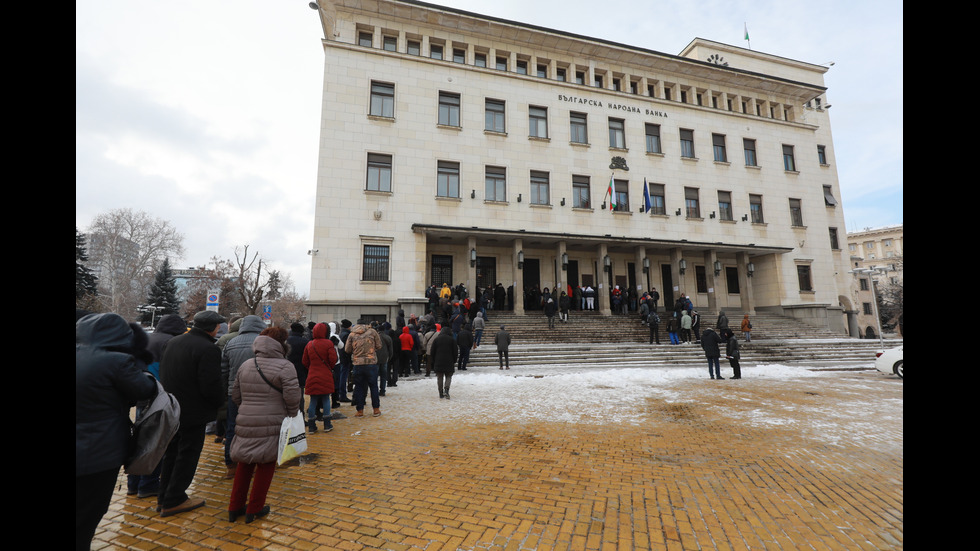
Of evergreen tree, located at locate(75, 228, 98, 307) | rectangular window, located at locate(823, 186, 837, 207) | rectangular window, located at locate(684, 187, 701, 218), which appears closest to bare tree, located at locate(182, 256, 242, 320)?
evergreen tree, located at locate(75, 228, 98, 307)

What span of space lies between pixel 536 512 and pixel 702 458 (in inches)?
113

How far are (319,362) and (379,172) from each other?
1589cm

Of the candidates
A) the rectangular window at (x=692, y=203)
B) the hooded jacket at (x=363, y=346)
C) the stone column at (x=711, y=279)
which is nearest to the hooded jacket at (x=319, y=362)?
the hooded jacket at (x=363, y=346)

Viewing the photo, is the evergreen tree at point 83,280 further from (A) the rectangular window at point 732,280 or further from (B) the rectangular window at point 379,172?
(A) the rectangular window at point 732,280

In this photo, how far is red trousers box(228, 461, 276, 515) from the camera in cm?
360

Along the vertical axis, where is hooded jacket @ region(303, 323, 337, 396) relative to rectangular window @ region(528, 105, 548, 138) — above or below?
below

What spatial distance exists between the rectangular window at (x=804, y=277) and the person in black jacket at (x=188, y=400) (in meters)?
33.5

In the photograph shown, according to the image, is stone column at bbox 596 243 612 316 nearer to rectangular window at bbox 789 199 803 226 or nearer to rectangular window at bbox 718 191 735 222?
rectangular window at bbox 718 191 735 222

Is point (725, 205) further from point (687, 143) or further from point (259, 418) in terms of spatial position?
point (259, 418)

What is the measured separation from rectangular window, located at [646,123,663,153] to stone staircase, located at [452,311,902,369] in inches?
465

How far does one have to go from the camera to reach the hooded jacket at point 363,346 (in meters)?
7.63

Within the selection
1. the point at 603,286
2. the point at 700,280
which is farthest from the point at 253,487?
the point at 700,280
